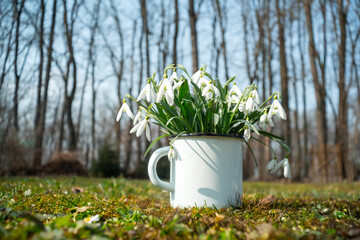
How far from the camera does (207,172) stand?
65.0 inches

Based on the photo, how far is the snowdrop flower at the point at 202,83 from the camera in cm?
180

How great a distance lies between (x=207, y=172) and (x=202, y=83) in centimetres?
54

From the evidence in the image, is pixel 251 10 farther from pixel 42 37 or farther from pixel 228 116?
pixel 228 116

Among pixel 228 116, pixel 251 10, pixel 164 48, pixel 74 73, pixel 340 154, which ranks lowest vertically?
pixel 340 154

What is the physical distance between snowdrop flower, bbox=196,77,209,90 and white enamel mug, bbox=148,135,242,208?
1.13 feet

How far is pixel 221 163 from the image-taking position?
1.66m

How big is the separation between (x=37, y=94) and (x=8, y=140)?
15.6 ft

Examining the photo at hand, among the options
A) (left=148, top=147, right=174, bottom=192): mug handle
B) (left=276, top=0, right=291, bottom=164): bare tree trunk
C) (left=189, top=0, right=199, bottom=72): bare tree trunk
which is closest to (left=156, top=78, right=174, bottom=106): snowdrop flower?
(left=148, top=147, right=174, bottom=192): mug handle

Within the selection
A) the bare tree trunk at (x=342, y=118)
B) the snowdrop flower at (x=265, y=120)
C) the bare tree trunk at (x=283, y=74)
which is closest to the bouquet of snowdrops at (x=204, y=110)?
the snowdrop flower at (x=265, y=120)

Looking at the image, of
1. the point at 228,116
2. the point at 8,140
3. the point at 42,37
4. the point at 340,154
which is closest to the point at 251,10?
the point at 340,154

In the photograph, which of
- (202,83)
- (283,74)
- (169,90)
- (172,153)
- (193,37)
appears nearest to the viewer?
(169,90)

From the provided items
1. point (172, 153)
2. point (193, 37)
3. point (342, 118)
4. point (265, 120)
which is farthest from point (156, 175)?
point (342, 118)

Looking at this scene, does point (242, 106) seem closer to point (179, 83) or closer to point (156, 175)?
point (179, 83)

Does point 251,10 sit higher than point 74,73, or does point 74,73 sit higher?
point 251,10
